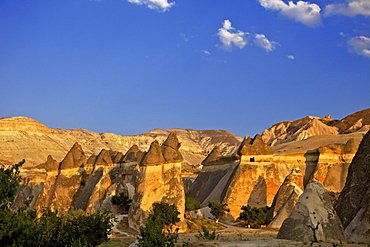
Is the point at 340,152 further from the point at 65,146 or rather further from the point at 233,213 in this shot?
the point at 65,146

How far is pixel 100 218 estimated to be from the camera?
14.0 metres

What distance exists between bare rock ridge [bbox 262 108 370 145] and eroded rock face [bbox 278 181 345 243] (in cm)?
4778

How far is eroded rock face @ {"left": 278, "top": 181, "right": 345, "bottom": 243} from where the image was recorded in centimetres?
1050

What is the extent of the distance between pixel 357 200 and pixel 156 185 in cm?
986

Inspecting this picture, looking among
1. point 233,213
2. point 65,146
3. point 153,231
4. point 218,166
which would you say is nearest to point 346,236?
point 153,231

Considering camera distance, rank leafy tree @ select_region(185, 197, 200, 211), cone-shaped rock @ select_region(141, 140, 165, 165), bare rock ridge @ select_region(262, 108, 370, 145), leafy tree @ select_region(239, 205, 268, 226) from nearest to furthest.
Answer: cone-shaped rock @ select_region(141, 140, 165, 165) < leafy tree @ select_region(239, 205, 268, 226) < leafy tree @ select_region(185, 197, 200, 211) < bare rock ridge @ select_region(262, 108, 370, 145)

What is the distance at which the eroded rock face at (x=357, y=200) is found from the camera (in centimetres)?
1170

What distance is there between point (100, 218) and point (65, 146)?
3069 inches

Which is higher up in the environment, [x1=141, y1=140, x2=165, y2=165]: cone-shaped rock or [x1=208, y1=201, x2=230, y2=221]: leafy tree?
[x1=141, y1=140, x2=165, y2=165]: cone-shaped rock

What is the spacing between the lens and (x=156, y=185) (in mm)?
20578

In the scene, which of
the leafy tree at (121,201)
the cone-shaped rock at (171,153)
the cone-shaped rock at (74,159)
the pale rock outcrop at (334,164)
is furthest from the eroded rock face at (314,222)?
the cone-shaped rock at (74,159)

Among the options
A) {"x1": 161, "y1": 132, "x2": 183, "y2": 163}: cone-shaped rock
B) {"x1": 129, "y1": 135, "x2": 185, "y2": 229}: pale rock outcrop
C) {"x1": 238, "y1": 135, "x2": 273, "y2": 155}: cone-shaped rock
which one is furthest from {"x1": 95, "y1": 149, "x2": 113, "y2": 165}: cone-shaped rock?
{"x1": 161, "y1": 132, "x2": 183, "y2": 163}: cone-shaped rock

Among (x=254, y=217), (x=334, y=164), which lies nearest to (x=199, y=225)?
(x=254, y=217)

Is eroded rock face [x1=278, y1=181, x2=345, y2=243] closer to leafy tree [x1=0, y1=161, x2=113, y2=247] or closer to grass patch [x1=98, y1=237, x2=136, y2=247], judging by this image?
leafy tree [x1=0, y1=161, x2=113, y2=247]
